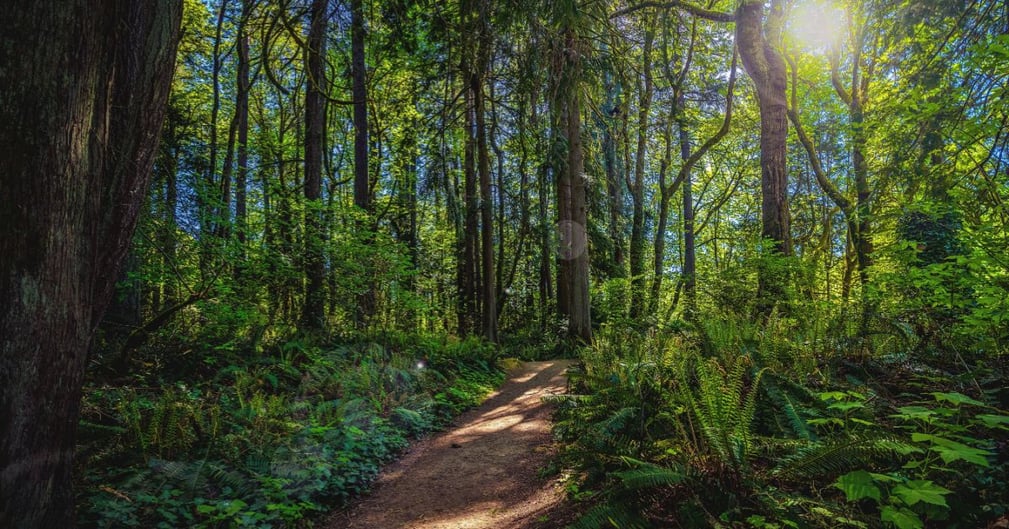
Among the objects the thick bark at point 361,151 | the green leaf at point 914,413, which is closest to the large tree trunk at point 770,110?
the green leaf at point 914,413

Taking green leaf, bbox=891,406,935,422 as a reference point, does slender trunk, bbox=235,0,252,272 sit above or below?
above

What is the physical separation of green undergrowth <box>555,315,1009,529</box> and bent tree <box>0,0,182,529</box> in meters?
3.01

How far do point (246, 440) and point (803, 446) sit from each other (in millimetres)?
4574

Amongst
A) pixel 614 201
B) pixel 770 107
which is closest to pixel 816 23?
pixel 614 201

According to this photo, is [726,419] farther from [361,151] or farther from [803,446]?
[361,151]

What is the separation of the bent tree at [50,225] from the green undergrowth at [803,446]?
9.87ft

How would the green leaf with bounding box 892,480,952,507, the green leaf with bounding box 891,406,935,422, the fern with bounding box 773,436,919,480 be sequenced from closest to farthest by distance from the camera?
the green leaf with bounding box 892,480,952,507 → the green leaf with bounding box 891,406,935,422 → the fern with bounding box 773,436,919,480

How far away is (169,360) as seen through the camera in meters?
6.34

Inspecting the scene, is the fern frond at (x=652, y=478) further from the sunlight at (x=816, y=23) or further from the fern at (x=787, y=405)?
the sunlight at (x=816, y=23)

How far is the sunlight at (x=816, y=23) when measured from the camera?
13516 mm

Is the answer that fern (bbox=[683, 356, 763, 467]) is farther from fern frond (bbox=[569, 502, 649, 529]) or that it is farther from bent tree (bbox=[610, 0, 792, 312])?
bent tree (bbox=[610, 0, 792, 312])

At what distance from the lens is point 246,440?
4242 mm

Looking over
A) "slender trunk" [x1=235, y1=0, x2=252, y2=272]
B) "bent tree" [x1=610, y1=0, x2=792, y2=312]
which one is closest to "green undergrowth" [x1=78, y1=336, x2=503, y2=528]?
"slender trunk" [x1=235, y1=0, x2=252, y2=272]

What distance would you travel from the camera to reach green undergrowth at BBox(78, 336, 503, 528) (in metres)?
3.36
